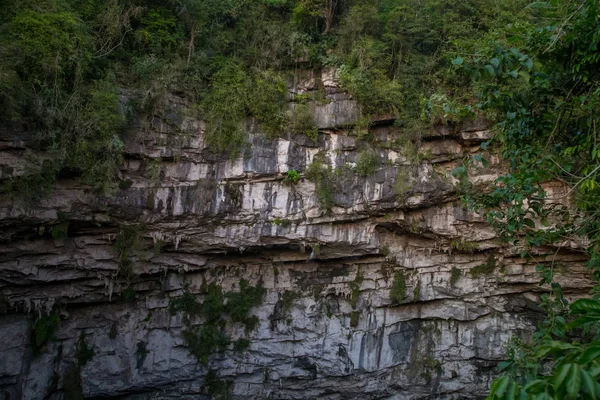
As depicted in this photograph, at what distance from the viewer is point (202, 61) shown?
9719 millimetres

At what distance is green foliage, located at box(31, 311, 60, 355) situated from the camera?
8867mm

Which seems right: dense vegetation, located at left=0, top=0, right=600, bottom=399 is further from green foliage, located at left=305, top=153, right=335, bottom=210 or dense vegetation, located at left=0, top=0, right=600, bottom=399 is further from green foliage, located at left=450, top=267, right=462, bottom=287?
green foliage, located at left=450, top=267, right=462, bottom=287

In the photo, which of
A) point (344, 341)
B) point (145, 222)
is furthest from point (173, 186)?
point (344, 341)

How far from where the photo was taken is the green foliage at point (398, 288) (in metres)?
9.92

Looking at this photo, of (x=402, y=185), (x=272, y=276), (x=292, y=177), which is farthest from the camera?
(x=272, y=276)

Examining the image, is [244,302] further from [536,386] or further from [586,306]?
[536,386]

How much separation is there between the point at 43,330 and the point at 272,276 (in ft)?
16.6

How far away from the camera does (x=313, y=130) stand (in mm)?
9633

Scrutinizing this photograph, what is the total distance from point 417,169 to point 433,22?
371cm

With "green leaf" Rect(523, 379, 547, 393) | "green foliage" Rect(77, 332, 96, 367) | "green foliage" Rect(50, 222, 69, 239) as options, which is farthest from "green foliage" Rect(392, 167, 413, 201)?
"green leaf" Rect(523, 379, 547, 393)

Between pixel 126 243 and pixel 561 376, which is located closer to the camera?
pixel 561 376

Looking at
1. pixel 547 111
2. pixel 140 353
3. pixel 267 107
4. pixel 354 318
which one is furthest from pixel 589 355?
pixel 140 353

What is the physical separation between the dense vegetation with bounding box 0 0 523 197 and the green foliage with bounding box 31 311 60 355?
288 centimetres

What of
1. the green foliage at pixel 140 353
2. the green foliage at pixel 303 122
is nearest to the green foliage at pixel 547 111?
the green foliage at pixel 303 122
